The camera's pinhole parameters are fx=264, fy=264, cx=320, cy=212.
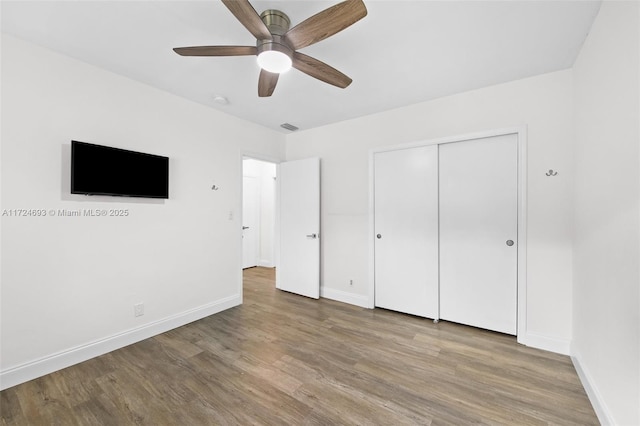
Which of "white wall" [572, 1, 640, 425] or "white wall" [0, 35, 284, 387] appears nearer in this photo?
"white wall" [572, 1, 640, 425]

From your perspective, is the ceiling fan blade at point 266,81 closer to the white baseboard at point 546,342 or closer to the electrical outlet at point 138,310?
the electrical outlet at point 138,310

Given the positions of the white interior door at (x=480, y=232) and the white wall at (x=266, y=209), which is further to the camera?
the white wall at (x=266, y=209)

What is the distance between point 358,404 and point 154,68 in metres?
3.16

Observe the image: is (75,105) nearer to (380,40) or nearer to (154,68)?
(154,68)

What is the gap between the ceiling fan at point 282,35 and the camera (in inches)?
52.9

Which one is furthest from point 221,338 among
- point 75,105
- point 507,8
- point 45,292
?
point 507,8

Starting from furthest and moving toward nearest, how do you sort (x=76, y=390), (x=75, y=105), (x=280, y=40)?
(x=75, y=105) → (x=76, y=390) → (x=280, y=40)

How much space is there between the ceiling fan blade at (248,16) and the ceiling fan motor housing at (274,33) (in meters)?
0.04

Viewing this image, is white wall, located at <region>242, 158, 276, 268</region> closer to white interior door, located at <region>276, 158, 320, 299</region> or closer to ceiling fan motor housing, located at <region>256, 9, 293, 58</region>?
white interior door, located at <region>276, 158, 320, 299</region>

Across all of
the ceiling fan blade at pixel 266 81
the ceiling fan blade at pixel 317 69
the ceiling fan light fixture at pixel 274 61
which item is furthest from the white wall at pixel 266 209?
the ceiling fan light fixture at pixel 274 61

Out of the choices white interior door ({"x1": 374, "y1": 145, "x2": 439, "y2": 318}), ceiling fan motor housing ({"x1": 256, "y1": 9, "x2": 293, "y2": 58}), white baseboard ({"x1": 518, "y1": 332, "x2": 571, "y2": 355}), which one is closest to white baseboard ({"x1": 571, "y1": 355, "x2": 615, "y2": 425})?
white baseboard ({"x1": 518, "y1": 332, "x2": 571, "y2": 355})

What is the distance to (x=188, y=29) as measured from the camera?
6.03 ft

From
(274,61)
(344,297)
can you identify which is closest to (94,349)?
(344,297)

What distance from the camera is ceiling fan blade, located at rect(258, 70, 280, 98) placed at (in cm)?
195
